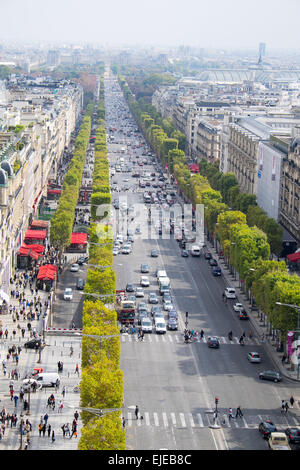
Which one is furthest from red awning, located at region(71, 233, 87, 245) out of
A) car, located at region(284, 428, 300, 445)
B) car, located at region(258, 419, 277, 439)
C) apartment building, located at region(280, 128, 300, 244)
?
car, located at region(284, 428, 300, 445)

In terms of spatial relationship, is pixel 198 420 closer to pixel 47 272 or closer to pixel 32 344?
pixel 32 344

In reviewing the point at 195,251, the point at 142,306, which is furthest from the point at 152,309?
the point at 195,251

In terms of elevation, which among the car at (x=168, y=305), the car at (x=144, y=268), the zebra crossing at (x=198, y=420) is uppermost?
the zebra crossing at (x=198, y=420)

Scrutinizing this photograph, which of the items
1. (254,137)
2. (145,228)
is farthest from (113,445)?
(254,137)

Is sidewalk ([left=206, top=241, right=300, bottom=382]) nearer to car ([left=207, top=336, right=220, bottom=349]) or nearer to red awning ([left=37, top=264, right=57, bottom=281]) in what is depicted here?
car ([left=207, top=336, right=220, bottom=349])

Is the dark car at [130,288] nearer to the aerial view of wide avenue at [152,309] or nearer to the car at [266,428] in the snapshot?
the aerial view of wide avenue at [152,309]

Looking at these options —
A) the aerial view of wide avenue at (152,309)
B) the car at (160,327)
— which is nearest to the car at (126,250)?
the aerial view of wide avenue at (152,309)

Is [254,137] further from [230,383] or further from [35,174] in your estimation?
[230,383]
